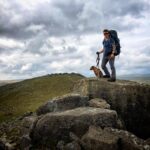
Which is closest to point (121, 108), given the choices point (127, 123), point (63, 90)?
point (127, 123)

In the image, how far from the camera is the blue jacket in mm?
29062

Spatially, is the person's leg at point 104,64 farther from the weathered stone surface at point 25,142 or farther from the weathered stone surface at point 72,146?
the weathered stone surface at point 72,146

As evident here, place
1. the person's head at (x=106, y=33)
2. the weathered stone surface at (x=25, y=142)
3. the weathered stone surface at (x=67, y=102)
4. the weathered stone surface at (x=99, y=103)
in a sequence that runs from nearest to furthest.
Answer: the weathered stone surface at (x=25, y=142)
the weathered stone surface at (x=99, y=103)
the weathered stone surface at (x=67, y=102)
the person's head at (x=106, y=33)

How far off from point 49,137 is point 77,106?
4.57m

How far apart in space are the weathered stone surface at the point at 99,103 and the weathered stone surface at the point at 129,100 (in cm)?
126

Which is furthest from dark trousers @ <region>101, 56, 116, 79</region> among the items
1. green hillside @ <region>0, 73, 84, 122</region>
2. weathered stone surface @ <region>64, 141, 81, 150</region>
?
green hillside @ <region>0, 73, 84, 122</region>

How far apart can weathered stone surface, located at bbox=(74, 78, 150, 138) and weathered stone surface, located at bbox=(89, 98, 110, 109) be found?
1258 millimetres

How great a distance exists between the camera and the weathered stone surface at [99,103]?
27622 millimetres

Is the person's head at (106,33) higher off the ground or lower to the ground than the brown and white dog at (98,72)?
higher

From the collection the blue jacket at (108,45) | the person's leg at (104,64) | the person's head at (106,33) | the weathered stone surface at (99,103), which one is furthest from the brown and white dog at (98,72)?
the person's head at (106,33)

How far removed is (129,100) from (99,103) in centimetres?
315

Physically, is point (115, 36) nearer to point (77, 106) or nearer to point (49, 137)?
point (77, 106)

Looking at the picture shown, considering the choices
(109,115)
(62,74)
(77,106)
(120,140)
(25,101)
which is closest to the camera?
(120,140)

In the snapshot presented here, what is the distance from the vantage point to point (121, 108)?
2969cm
